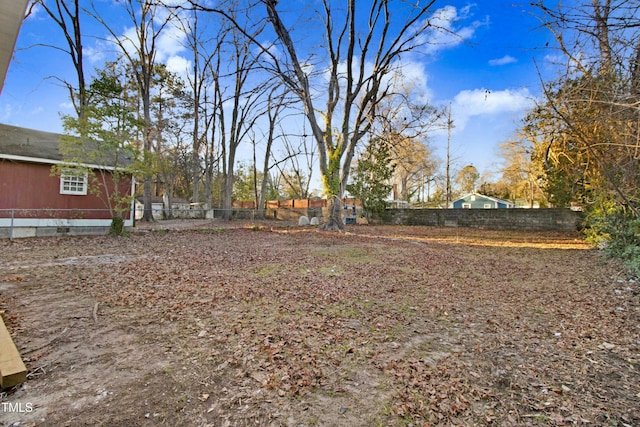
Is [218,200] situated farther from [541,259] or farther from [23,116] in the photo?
[541,259]

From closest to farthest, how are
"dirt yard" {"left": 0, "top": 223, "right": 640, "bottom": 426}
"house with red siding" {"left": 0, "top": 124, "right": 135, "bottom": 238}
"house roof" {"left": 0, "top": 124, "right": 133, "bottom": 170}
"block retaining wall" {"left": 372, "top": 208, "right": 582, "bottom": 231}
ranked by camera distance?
1. "dirt yard" {"left": 0, "top": 223, "right": 640, "bottom": 426}
2. "house with red siding" {"left": 0, "top": 124, "right": 135, "bottom": 238}
3. "house roof" {"left": 0, "top": 124, "right": 133, "bottom": 170}
4. "block retaining wall" {"left": 372, "top": 208, "right": 582, "bottom": 231}

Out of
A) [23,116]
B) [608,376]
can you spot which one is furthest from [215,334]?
[23,116]

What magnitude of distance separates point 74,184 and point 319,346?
1292cm

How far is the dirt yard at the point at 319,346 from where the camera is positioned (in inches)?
75.5

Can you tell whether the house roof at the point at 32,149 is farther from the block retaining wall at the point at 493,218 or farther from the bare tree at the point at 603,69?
the block retaining wall at the point at 493,218

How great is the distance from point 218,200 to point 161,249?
95.9 ft

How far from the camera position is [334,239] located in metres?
11.1

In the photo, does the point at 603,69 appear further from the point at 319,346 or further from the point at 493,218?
the point at 493,218

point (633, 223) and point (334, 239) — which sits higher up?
point (633, 223)

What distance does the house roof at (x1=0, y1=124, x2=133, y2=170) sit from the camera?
1003 cm

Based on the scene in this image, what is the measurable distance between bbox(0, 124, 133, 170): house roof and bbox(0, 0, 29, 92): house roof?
31.7 feet

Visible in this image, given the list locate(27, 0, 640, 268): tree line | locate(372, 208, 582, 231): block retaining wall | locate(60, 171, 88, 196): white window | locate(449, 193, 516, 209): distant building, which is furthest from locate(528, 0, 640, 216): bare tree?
locate(449, 193, 516, 209): distant building

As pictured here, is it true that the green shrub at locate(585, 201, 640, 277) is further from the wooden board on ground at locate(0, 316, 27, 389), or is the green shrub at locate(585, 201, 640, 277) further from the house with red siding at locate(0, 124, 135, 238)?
the house with red siding at locate(0, 124, 135, 238)

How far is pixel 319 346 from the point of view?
2.81 metres
